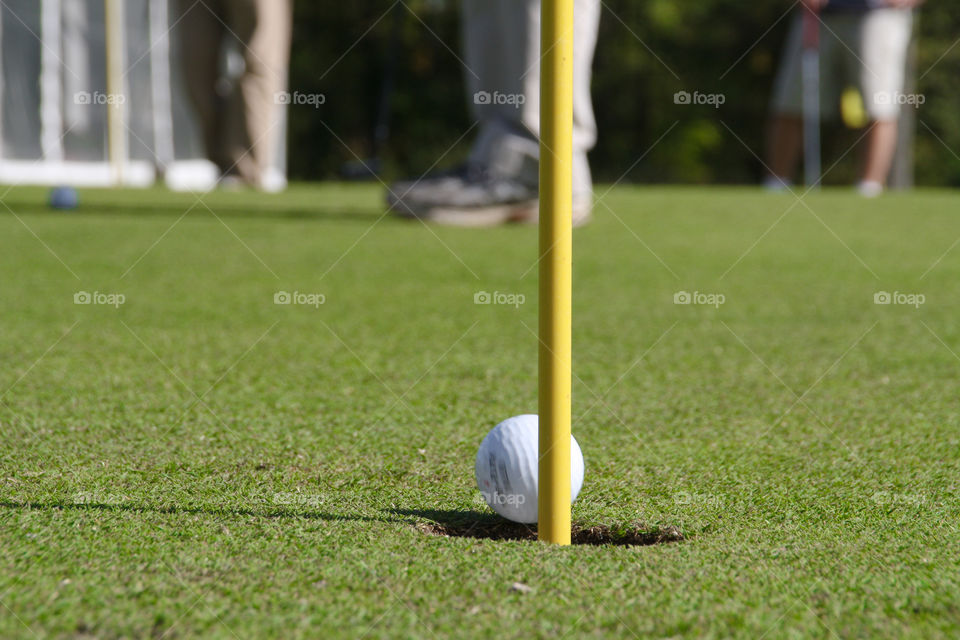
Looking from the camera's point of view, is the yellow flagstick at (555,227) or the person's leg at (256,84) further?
the person's leg at (256,84)

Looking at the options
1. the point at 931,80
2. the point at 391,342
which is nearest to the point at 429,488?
the point at 391,342

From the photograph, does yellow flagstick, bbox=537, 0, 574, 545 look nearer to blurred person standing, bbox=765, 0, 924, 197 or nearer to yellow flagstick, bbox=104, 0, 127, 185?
yellow flagstick, bbox=104, 0, 127, 185

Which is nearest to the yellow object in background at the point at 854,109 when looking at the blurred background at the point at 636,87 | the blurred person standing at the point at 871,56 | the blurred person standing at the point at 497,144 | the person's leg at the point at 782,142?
the blurred person standing at the point at 871,56

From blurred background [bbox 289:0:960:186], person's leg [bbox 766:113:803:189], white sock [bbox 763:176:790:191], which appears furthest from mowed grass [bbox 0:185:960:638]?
blurred background [bbox 289:0:960:186]

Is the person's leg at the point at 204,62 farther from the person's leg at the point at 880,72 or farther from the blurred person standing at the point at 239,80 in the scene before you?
the person's leg at the point at 880,72

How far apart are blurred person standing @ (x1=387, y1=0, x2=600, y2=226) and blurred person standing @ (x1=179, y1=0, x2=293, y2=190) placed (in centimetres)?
297

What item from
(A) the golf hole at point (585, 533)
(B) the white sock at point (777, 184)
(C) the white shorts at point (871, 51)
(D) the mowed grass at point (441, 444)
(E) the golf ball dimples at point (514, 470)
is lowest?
(A) the golf hole at point (585, 533)

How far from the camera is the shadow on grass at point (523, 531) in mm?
1566

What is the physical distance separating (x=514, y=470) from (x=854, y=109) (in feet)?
27.2

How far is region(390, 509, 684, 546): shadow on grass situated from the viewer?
61.7 inches

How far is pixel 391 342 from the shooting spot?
3012 mm

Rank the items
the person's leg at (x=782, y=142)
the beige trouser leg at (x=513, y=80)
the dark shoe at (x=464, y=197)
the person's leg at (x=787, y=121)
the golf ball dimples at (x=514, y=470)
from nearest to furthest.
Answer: the golf ball dimples at (x=514, y=470) → the beige trouser leg at (x=513, y=80) → the dark shoe at (x=464, y=197) → the person's leg at (x=787, y=121) → the person's leg at (x=782, y=142)

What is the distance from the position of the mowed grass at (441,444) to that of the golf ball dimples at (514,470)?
0.08 metres

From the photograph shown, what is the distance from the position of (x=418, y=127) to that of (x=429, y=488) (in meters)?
15.3
